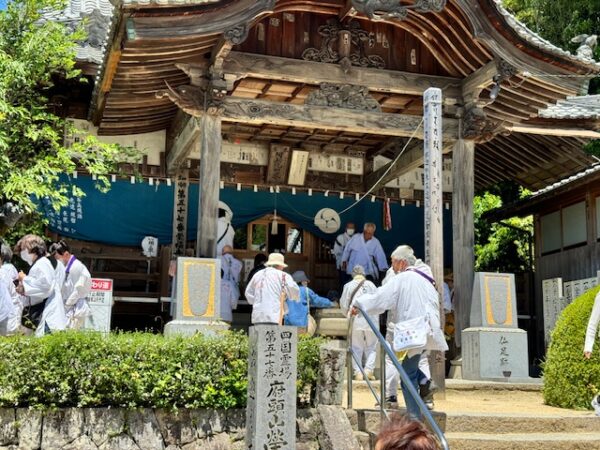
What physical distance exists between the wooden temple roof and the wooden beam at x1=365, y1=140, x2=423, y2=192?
82cm

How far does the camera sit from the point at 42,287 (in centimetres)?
893

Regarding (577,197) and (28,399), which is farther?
(577,197)

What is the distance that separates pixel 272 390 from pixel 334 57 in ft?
22.5

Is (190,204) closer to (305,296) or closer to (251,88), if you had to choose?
(251,88)

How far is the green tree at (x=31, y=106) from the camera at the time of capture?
433 inches

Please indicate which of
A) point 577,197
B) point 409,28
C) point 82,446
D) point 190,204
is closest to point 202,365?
point 82,446

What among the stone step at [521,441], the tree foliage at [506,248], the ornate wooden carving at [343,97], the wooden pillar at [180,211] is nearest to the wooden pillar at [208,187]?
the ornate wooden carving at [343,97]

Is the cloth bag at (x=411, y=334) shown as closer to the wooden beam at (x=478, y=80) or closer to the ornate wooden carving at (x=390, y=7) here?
the ornate wooden carving at (x=390, y=7)

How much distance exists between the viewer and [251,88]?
44.1 feet

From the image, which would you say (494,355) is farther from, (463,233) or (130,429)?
(130,429)

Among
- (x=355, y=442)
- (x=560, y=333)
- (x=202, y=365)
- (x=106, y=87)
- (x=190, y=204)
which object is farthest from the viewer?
(x=190, y=204)

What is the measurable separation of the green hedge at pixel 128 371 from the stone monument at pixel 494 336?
437 cm

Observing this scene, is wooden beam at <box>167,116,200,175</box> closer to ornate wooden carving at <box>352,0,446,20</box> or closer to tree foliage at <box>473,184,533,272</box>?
ornate wooden carving at <box>352,0,446,20</box>

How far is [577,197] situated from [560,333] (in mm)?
7500
